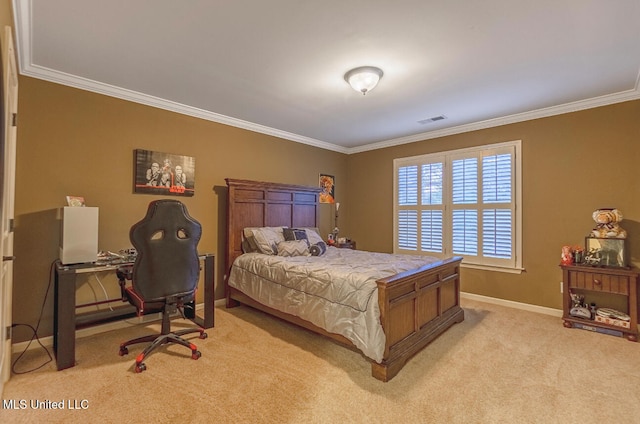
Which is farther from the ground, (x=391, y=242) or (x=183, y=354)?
(x=391, y=242)

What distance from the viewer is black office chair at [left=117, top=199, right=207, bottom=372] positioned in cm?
235

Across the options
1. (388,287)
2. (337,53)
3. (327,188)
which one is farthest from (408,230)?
(337,53)

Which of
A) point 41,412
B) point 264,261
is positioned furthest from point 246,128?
point 41,412

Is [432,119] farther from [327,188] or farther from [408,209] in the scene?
[327,188]

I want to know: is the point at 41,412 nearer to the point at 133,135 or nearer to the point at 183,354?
the point at 183,354

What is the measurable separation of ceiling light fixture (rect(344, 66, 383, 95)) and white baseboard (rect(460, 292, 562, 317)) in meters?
3.37

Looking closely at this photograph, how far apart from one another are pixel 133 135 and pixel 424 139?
13.5ft

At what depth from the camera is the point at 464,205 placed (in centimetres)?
444

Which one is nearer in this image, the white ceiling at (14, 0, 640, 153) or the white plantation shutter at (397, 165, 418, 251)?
the white ceiling at (14, 0, 640, 153)

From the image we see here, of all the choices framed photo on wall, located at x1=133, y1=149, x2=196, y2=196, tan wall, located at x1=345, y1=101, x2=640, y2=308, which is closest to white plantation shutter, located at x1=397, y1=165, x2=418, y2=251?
tan wall, located at x1=345, y1=101, x2=640, y2=308

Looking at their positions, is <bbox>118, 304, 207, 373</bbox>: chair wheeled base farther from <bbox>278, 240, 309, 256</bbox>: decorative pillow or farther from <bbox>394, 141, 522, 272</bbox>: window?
<bbox>394, 141, 522, 272</bbox>: window

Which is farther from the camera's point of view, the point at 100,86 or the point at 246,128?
the point at 246,128

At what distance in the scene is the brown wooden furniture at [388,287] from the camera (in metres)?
2.32

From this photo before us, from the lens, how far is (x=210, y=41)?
2334mm
